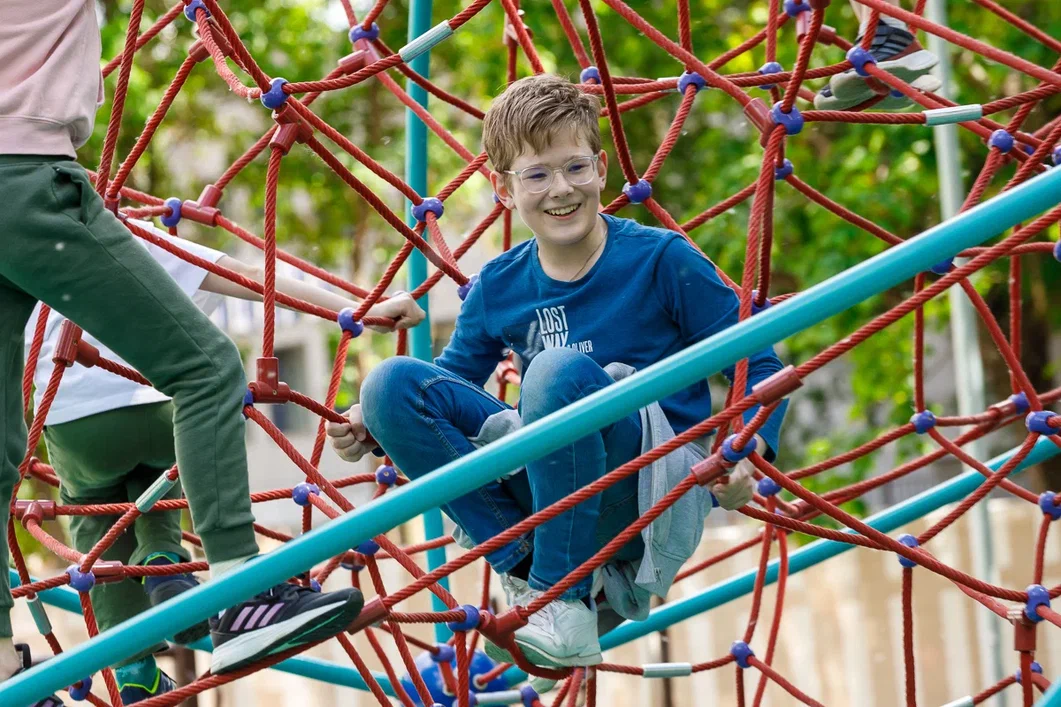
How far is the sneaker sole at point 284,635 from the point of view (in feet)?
4.54

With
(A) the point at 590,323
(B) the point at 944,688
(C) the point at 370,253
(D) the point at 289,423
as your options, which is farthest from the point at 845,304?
(D) the point at 289,423

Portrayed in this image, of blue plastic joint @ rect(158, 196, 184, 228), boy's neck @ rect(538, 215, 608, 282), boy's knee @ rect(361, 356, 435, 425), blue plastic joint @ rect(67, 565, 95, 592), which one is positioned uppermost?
blue plastic joint @ rect(158, 196, 184, 228)

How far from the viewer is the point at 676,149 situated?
5.99 meters

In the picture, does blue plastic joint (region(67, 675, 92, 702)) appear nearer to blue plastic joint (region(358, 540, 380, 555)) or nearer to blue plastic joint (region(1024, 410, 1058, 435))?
blue plastic joint (region(358, 540, 380, 555))

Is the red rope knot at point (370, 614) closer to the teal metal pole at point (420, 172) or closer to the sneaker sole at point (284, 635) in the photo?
the sneaker sole at point (284, 635)

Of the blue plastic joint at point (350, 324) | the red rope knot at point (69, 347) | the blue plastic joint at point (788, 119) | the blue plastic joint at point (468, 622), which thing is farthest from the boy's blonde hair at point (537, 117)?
the red rope knot at point (69, 347)

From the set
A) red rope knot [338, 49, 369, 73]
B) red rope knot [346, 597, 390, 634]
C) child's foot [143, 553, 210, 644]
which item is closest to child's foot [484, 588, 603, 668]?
red rope knot [346, 597, 390, 634]

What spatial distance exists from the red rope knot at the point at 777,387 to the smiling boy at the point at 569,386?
0.13 meters

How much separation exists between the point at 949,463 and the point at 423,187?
784 cm

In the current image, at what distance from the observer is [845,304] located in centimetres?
136

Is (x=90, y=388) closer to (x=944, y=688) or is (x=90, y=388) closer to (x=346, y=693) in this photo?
(x=346, y=693)

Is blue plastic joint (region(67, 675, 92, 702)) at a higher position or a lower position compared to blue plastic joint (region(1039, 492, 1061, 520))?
lower

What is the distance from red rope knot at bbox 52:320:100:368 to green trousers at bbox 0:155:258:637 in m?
0.43

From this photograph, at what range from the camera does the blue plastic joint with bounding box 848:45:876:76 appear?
2.09 meters
